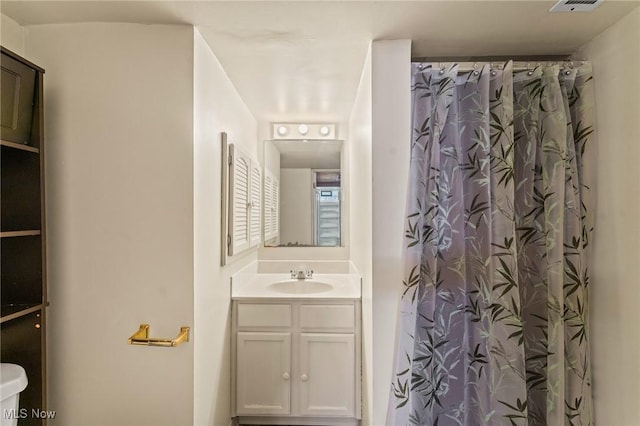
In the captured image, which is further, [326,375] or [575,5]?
[326,375]

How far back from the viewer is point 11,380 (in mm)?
1267

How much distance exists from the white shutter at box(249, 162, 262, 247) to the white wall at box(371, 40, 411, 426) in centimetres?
111

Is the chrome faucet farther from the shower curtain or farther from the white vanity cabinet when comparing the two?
the shower curtain

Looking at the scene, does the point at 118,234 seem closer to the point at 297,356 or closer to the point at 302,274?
the point at 297,356

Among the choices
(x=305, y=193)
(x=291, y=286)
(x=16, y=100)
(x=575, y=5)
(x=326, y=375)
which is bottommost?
(x=326, y=375)

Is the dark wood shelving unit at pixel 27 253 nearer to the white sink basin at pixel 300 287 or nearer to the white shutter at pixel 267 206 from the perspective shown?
the white sink basin at pixel 300 287

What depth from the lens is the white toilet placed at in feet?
4.05

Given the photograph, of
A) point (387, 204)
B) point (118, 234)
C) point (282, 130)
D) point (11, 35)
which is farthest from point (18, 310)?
point (282, 130)

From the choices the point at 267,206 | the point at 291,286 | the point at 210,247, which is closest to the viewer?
the point at 210,247

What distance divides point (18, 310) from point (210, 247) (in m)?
0.76

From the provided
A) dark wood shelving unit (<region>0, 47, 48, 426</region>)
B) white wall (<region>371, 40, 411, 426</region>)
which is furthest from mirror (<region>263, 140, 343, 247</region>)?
dark wood shelving unit (<region>0, 47, 48, 426</region>)

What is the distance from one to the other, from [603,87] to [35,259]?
250 centimetres

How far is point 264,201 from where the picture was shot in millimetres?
2848

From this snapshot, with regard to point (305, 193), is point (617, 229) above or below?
below
